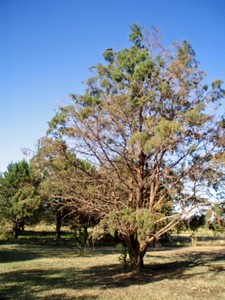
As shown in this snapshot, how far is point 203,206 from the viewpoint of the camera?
42.2ft

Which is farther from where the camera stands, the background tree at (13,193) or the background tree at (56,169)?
the background tree at (13,193)

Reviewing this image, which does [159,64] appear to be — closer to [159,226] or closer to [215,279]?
[159,226]

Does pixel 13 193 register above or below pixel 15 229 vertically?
above

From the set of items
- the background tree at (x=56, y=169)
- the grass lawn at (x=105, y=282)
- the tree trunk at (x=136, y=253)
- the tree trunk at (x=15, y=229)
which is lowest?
the grass lawn at (x=105, y=282)

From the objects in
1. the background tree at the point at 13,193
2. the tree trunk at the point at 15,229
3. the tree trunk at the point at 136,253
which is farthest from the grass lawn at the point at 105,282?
the tree trunk at the point at 15,229

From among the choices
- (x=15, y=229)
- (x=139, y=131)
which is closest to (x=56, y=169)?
(x=139, y=131)

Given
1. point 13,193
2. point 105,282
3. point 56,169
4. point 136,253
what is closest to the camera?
point 105,282

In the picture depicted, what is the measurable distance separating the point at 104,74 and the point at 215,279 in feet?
31.9

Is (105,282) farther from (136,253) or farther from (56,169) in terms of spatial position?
(56,169)

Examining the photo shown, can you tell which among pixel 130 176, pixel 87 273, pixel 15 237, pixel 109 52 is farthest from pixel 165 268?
pixel 15 237

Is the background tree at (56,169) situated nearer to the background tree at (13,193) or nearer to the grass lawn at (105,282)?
the grass lawn at (105,282)

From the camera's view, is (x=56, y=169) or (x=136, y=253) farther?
(x=56, y=169)

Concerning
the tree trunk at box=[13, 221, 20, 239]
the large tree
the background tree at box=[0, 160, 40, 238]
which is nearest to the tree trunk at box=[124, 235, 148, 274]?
the large tree

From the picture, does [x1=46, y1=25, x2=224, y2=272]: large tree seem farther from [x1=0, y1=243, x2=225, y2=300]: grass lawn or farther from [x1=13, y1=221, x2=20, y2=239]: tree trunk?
[x1=13, y1=221, x2=20, y2=239]: tree trunk
